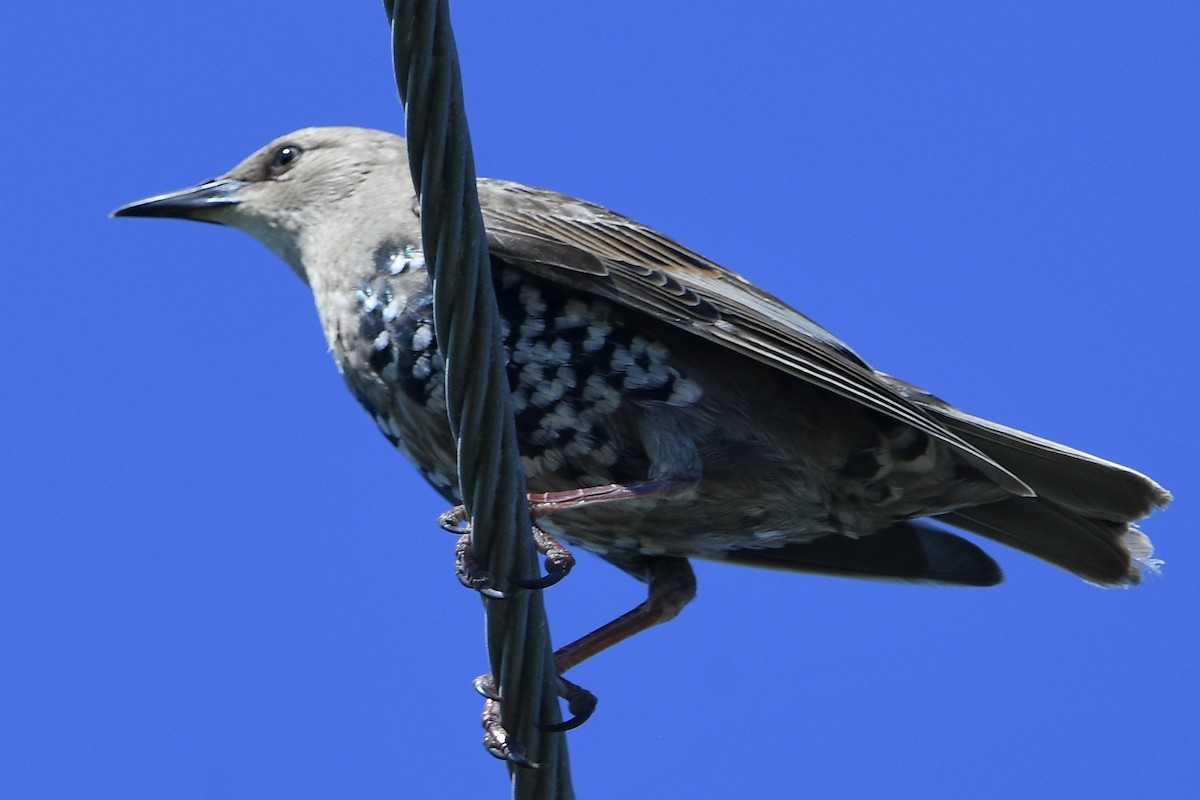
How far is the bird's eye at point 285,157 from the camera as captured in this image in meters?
5.62

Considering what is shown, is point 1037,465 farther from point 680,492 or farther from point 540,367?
point 540,367

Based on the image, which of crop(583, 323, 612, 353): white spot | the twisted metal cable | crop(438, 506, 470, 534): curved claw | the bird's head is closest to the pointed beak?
the bird's head

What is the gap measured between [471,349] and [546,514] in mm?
1410

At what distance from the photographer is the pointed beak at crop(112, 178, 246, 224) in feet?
18.6

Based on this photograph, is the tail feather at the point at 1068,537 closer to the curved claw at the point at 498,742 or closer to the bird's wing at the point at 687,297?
the bird's wing at the point at 687,297

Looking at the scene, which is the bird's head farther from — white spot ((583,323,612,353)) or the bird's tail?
the bird's tail

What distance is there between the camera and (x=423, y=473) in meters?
4.88

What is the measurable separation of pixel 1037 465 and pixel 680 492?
3.62ft

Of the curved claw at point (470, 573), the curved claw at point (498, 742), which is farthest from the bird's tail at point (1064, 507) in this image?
the curved claw at point (470, 573)

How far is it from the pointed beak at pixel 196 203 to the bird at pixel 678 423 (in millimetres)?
468

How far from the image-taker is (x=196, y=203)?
5.70 metres

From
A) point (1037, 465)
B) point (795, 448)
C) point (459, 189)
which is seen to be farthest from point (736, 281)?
point (459, 189)

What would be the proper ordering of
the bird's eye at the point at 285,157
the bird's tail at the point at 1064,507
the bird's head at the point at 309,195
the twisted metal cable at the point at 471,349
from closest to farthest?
the twisted metal cable at the point at 471,349 < the bird's tail at the point at 1064,507 < the bird's head at the point at 309,195 < the bird's eye at the point at 285,157

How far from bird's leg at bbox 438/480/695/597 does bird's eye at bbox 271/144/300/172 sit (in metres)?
1.70
